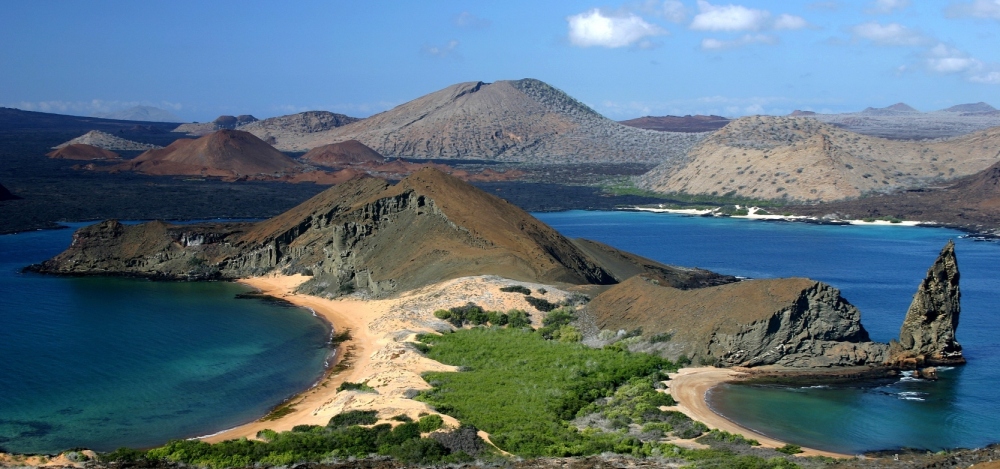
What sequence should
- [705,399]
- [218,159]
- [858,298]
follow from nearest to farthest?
[705,399] → [858,298] → [218,159]

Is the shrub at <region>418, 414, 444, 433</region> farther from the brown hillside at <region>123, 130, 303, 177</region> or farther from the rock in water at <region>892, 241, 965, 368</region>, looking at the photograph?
the brown hillside at <region>123, 130, 303, 177</region>

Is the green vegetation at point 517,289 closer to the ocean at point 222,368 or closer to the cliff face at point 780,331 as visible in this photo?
the cliff face at point 780,331

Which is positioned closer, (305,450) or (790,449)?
(305,450)

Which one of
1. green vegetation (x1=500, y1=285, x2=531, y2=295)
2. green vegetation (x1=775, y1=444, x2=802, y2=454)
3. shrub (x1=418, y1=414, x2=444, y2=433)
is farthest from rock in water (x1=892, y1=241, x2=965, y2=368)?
shrub (x1=418, y1=414, x2=444, y2=433)

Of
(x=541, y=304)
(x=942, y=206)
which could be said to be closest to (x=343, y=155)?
(x=942, y=206)

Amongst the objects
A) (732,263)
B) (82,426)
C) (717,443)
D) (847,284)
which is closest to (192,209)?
(732,263)

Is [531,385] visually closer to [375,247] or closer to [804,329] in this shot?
[804,329]
